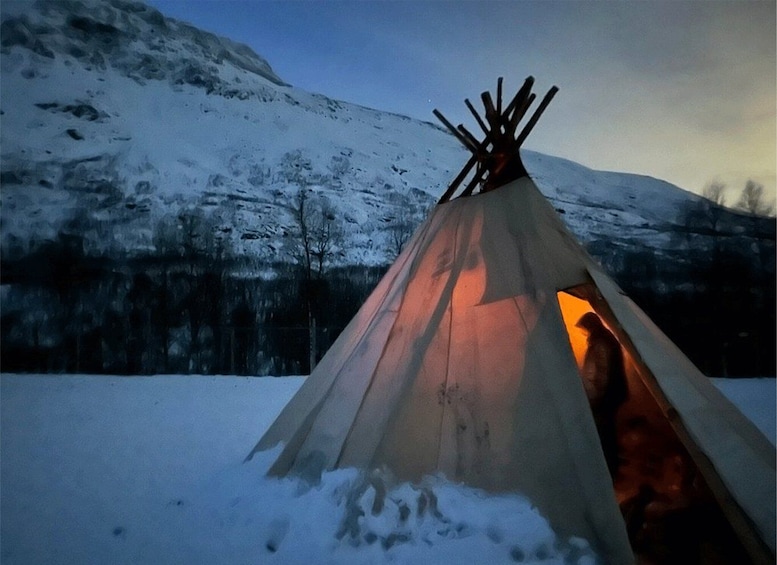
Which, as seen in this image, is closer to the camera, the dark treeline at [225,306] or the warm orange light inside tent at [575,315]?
the warm orange light inside tent at [575,315]

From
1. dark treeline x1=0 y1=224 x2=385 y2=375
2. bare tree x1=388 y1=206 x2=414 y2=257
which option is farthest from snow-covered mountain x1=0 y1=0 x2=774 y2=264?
dark treeline x1=0 y1=224 x2=385 y2=375

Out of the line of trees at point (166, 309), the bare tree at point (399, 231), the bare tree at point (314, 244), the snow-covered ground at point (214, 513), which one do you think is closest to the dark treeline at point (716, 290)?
the bare tree at point (399, 231)

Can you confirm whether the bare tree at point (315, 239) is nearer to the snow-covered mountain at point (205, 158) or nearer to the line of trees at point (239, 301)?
the line of trees at point (239, 301)

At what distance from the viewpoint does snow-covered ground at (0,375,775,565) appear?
3111mm

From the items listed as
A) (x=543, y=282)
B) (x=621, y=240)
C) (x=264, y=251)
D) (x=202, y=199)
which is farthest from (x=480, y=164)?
(x=202, y=199)

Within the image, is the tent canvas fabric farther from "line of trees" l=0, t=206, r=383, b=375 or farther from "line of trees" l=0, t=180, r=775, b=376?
"line of trees" l=0, t=206, r=383, b=375

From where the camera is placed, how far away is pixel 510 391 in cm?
370

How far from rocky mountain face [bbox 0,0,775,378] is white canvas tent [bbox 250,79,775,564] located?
16.3 metres

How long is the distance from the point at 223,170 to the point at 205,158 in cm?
301

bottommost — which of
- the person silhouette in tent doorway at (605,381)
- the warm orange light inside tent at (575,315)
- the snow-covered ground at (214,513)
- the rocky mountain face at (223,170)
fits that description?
the snow-covered ground at (214,513)

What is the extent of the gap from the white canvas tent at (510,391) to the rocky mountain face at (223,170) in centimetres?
1631

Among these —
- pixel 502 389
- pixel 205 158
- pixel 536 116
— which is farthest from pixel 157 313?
pixel 205 158

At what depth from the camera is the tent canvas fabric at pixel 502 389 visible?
3256 mm

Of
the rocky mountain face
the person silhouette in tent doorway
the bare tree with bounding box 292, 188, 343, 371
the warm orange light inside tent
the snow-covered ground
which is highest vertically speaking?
the rocky mountain face
